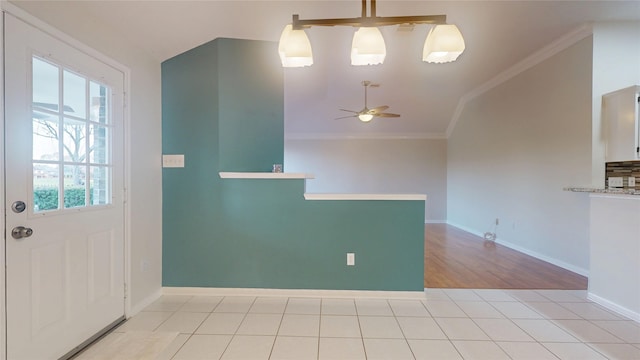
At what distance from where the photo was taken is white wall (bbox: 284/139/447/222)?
23.5ft

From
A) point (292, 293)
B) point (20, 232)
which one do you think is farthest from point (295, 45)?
point (292, 293)

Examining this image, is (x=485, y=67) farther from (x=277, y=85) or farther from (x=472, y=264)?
(x=277, y=85)

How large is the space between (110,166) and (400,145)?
6354mm

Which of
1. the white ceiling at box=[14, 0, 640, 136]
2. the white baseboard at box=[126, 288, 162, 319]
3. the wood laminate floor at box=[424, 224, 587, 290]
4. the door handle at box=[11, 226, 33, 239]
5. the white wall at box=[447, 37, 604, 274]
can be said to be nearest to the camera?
the door handle at box=[11, 226, 33, 239]

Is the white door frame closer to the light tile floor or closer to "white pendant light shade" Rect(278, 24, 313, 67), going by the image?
the light tile floor

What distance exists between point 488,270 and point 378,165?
4129 mm

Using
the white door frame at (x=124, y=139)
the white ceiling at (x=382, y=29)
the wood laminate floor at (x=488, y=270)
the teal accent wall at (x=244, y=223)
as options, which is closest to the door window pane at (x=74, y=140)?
the white door frame at (x=124, y=139)

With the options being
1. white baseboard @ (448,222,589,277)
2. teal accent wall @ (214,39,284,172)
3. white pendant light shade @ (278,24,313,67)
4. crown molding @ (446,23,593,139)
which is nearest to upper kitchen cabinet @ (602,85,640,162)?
crown molding @ (446,23,593,139)

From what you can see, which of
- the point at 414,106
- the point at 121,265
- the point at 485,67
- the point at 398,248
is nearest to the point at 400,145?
the point at 414,106

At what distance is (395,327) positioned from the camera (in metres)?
2.17

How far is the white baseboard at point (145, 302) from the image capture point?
236 centimetres

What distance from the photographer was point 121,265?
225 cm

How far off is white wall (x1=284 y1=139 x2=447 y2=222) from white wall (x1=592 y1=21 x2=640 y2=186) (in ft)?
13.3

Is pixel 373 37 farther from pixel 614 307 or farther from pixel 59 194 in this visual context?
pixel 614 307
